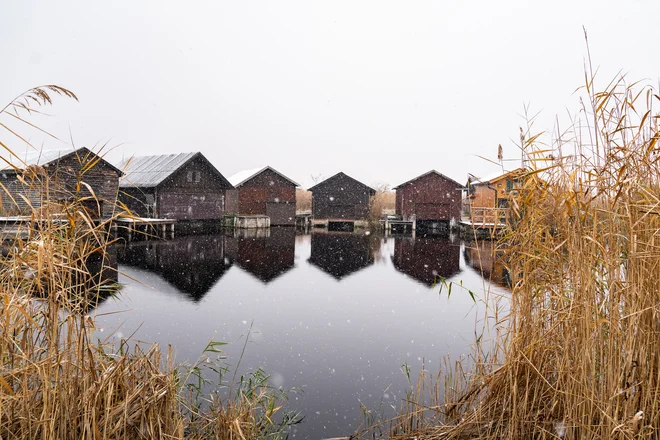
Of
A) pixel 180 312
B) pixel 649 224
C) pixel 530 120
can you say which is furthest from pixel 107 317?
pixel 649 224

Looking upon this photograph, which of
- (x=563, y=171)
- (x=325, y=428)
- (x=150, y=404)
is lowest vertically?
(x=325, y=428)

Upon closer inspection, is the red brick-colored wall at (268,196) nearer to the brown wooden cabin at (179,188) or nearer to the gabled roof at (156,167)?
the brown wooden cabin at (179,188)

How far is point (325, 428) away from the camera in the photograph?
14.0 feet

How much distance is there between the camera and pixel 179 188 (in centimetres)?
2992

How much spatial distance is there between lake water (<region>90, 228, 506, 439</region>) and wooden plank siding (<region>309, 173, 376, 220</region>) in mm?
19495

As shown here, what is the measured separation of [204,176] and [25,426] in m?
30.4

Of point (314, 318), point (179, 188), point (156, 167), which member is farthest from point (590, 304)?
point (156, 167)

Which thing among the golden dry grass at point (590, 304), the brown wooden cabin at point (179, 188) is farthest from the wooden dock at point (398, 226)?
the golden dry grass at point (590, 304)

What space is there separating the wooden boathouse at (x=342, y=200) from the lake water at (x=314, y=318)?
767 inches

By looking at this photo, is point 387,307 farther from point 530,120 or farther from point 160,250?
point 160,250

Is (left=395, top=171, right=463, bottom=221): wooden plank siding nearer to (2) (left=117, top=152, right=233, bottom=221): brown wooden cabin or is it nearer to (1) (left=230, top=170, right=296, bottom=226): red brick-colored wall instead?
(1) (left=230, top=170, right=296, bottom=226): red brick-colored wall

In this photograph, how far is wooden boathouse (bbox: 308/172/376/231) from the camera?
3625 centimetres

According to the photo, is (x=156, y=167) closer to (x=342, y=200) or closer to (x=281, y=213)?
(x=281, y=213)

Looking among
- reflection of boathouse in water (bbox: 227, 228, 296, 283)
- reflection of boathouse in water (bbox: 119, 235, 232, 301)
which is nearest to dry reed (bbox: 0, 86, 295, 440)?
reflection of boathouse in water (bbox: 119, 235, 232, 301)
